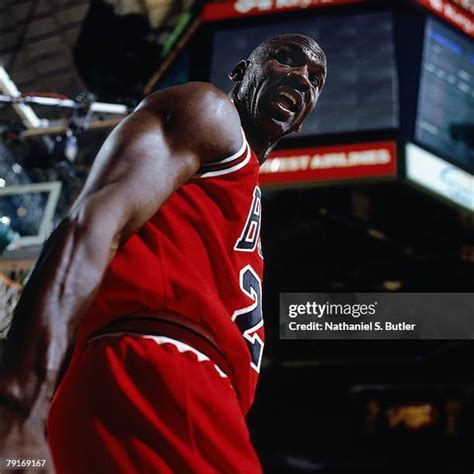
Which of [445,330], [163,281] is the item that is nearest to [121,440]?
[163,281]

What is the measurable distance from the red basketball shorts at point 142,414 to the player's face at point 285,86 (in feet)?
1.25

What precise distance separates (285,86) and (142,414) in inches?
19.9

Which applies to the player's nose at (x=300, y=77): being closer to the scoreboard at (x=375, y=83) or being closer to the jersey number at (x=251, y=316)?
the jersey number at (x=251, y=316)

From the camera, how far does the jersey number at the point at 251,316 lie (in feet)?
2.60

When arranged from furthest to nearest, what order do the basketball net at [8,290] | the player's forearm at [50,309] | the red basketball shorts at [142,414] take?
the basketball net at [8,290] → the red basketball shorts at [142,414] → the player's forearm at [50,309]

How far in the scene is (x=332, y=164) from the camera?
3.52m

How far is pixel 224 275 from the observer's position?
769mm

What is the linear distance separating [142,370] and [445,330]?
1.62 meters

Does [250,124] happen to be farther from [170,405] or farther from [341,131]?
[341,131]

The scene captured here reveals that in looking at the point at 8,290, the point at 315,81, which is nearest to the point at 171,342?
the point at 315,81

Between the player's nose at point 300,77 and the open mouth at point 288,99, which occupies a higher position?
the player's nose at point 300,77

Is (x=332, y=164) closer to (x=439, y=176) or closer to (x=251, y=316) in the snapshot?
(x=439, y=176)

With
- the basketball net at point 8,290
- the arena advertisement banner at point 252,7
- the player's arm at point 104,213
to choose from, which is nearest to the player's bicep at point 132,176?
the player's arm at point 104,213

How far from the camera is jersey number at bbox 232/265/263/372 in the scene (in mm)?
794
